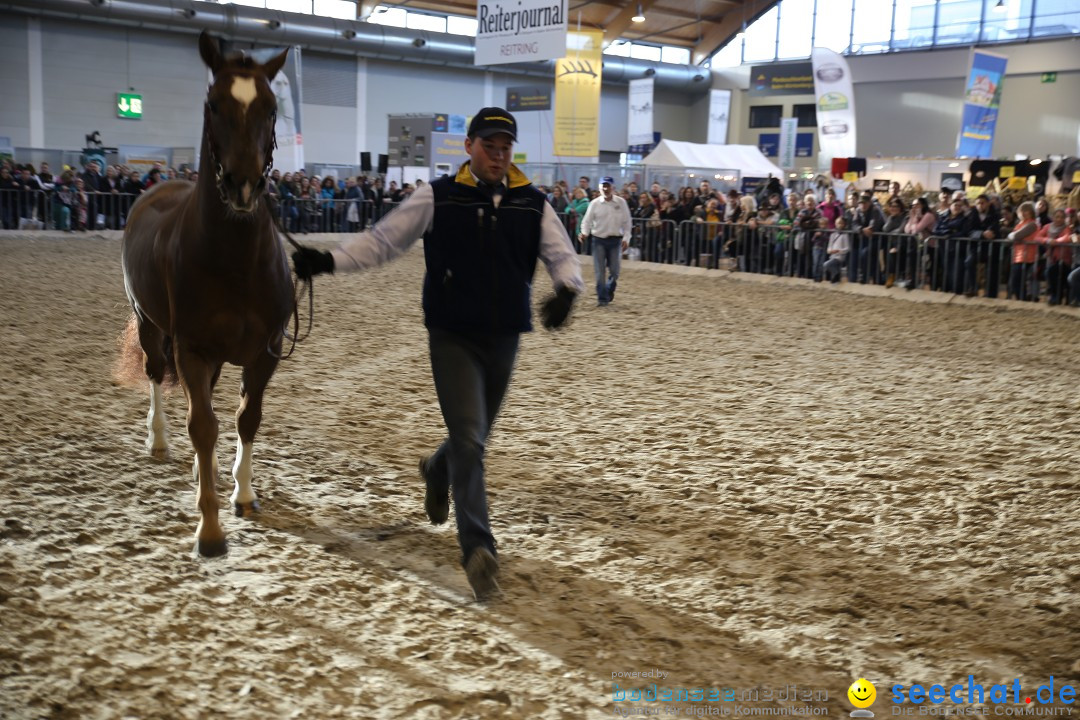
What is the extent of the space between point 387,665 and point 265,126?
84.1 inches

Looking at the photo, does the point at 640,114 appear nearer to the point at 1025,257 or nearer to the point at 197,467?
the point at 1025,257

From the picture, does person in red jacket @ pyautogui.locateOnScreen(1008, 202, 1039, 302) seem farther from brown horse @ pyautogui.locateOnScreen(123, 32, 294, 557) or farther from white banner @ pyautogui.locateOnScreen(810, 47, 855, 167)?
brown horse @ pyautogui.locateOnScreen(123, 32, 294, 557)

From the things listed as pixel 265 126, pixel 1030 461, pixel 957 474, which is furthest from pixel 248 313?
pixel 1030 461

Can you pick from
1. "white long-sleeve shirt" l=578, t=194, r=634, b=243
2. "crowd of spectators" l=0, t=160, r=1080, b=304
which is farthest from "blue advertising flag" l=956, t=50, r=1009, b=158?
"white long-sleeve shirt" l=578, t=194, r=634, b=243

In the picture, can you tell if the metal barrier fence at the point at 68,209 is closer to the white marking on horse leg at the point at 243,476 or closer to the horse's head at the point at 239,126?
the white marking on horse leg at the point at 243,476

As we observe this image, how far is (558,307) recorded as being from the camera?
13.7 feet

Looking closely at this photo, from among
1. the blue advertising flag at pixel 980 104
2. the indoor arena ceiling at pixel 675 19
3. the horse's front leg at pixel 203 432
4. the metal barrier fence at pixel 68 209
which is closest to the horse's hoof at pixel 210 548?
the horse's front leg at pixel 203 432

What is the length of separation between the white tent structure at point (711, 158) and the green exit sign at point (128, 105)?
16371 mm

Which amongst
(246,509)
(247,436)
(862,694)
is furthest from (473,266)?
(862,694)

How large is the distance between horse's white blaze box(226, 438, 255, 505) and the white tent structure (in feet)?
77.9

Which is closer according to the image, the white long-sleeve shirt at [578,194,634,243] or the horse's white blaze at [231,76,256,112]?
the horse's white blaze at [231,76,256,112]

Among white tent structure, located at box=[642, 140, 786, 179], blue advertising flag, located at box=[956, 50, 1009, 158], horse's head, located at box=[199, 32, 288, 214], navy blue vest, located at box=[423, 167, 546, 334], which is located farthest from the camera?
white tent structure, located at box=[642, 140, 786, 179]

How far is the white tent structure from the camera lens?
27.5 metres

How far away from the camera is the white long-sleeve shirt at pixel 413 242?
13.3ft
